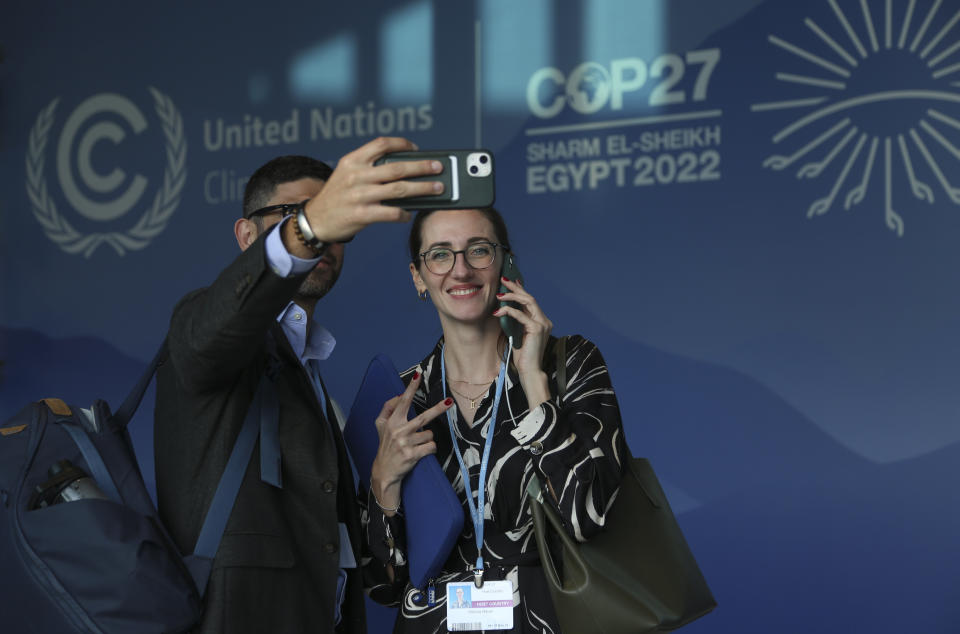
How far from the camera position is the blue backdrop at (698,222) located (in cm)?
377

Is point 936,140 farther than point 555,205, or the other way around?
point 555,205

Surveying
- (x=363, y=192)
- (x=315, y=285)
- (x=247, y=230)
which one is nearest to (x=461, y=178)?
(x=363, y=192)

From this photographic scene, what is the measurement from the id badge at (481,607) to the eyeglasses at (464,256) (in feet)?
2.31

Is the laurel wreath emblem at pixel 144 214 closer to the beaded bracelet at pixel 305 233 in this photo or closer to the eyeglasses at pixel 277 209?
the eyeglasses at pixel 277 209

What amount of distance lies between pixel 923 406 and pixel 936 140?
1.02 metres

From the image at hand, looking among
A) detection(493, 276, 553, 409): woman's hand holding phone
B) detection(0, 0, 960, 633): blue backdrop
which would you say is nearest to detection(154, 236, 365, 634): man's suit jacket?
detection(493, 276, 553, 409): woman's hand holding phone

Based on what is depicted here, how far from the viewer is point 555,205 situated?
443cm

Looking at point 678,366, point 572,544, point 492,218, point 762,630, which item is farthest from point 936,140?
point 572,544

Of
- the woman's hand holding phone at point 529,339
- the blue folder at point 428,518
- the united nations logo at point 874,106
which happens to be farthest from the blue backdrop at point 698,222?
the blue folder at point 428,518

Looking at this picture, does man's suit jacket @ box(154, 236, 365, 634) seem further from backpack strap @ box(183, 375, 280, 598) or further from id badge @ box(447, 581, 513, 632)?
id badge @ box(447, 581, 513, 632)

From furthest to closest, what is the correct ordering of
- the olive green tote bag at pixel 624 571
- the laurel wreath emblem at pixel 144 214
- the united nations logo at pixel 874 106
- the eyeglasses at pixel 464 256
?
the laurel wreath emblem at pixel 144 214, the united nations logo at pixel 874 106, the eyeglasses at pixel 464 256, the olive green tote bag at pixel 624 571

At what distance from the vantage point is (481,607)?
6.72ft

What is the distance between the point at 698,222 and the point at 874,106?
0.81 meters

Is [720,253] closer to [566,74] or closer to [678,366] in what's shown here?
[678,366]
